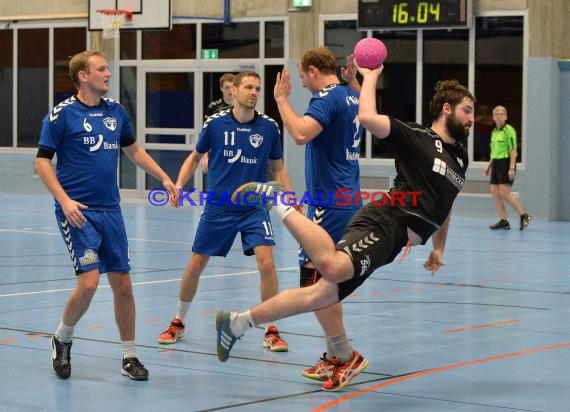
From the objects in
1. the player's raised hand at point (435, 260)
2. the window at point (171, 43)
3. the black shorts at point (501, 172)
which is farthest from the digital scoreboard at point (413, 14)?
the player's raised hand at point (435, 260)

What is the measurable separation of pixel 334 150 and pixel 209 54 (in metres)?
18.3

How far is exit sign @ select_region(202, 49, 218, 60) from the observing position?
85.9ft

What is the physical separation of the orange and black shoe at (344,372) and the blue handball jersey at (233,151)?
6.92 feet

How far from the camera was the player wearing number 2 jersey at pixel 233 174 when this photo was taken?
9492 mm

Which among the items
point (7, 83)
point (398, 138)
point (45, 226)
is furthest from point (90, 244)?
point (7, 83)

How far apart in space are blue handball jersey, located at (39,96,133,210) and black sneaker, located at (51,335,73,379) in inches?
36.8

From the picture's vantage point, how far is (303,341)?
942cm

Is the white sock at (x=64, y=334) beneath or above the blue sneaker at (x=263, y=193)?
beneath

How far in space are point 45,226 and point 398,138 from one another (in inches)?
534

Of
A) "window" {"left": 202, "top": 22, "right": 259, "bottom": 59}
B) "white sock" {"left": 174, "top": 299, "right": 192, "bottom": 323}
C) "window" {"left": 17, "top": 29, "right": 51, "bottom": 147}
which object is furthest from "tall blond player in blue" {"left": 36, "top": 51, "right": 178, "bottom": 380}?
"window" {"left": 17, "top": 29, "right": 51, "bottom": 147}

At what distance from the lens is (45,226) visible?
795 inches

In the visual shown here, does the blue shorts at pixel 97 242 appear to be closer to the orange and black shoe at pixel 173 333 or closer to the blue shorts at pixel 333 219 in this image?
the blue shorts at pixel 333 219

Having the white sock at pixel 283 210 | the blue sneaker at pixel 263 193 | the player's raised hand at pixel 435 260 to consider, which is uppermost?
the blue sneaker at pixel 263 193

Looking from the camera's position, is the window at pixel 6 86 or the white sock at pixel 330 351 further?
the window at pixel 6 86
